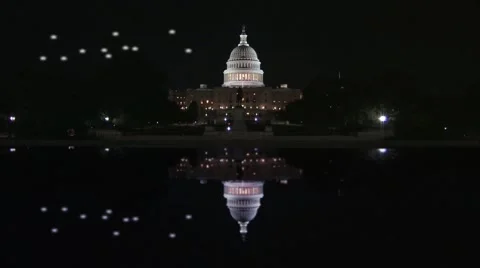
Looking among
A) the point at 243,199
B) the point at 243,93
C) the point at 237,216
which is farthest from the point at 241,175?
the point at 243,93

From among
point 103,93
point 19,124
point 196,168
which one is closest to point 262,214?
point 196,168

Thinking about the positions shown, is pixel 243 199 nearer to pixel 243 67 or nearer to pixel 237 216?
pixel 237 216

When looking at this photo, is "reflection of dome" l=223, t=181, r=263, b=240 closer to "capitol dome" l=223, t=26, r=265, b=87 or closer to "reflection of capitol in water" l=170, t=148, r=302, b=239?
"reflection of capitol in water" l=170, t=148, r=302, b=239

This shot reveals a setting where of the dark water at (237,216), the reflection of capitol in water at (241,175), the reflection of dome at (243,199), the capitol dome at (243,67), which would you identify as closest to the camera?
the dark water at (237,216)

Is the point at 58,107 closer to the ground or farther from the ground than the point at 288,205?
farther from the ground

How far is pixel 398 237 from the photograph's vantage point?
1099 centimetres

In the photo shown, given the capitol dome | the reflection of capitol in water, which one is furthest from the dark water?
the capitol dome

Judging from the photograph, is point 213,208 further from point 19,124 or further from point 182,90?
point 182,90

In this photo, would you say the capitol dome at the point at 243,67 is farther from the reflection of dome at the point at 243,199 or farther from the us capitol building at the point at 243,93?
the reflection of dome at the point at 243,199

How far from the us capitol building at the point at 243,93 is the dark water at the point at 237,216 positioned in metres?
122

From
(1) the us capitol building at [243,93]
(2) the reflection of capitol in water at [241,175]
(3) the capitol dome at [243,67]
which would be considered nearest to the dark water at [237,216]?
(2) the reflection of capitol in water at [241,175]

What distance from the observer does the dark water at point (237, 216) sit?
387 inches

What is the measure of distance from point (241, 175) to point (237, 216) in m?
7.80

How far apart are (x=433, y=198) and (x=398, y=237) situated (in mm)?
4908
